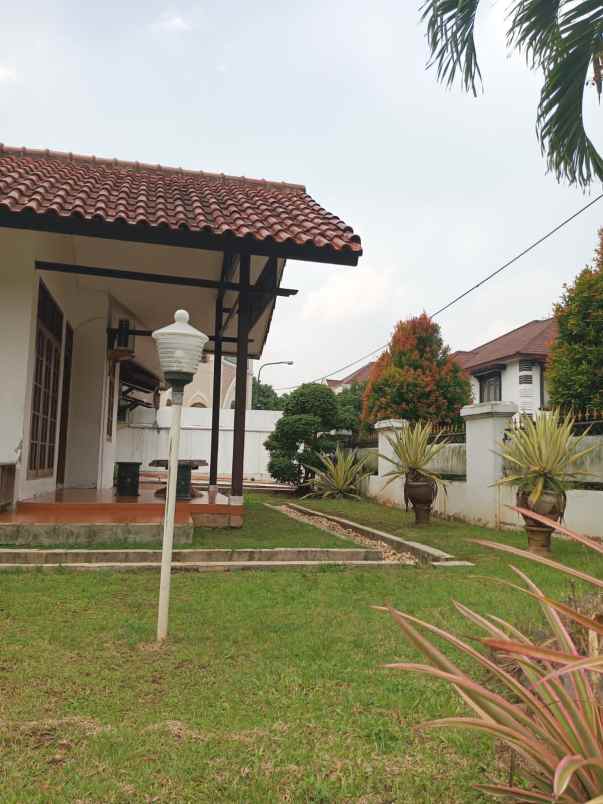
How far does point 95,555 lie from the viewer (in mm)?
5637

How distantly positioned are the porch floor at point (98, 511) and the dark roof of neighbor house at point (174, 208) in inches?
116

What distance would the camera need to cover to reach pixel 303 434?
17266 mm

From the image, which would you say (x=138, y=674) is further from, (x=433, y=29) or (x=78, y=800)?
(x=433, y=29)

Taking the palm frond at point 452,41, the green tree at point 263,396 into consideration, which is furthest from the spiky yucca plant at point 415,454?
the green tree at point 263,396

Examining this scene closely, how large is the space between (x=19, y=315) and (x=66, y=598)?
3852 mm

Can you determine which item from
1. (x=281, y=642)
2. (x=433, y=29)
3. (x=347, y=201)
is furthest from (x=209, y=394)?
(x=281, y=642)

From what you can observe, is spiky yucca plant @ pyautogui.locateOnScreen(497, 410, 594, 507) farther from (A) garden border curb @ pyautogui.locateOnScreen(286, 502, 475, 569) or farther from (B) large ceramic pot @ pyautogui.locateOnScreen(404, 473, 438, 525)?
(B) large ceramic pot @ pyautogui.locateOnScreen(404, 473, 438, 525)

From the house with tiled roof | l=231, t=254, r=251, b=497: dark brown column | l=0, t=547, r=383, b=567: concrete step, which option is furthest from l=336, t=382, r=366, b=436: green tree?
l=0, t=547, r=383, b=567: concrete step

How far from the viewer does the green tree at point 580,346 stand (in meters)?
10.9

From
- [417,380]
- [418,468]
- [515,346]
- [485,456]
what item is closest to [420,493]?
[418,468]

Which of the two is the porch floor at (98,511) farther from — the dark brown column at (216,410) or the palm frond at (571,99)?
the palm frond at (571,99)

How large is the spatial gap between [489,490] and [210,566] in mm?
5565

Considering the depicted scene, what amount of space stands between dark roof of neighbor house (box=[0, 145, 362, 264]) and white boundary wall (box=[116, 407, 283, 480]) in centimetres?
1531

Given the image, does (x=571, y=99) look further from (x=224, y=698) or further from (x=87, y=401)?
(x=87, y=401)
